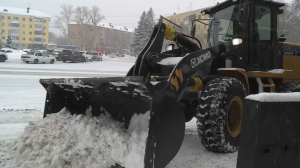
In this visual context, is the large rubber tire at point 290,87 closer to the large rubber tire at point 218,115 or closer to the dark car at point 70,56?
the large rubber tire at point 218,115

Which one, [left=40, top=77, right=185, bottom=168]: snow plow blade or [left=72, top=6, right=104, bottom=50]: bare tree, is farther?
[left=72, top=6, right=104, bottom=50]: bare tree

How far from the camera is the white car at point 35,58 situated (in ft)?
105

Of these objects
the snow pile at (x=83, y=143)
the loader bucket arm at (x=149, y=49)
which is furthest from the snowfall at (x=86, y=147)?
the loader bucket arm at (x=149, y=49)

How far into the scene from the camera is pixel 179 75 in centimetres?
386

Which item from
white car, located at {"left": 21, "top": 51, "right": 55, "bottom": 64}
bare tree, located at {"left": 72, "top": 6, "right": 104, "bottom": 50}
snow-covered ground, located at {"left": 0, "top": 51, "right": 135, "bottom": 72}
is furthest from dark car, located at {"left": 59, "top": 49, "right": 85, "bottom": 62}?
bare tree, located at {"left": 72, "top": 6, "right": 104, "bottom": 50}

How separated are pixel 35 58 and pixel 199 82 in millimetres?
31525

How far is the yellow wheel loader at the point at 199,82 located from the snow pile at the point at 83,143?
185mm

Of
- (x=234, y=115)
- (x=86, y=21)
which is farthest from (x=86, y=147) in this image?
(x=86, y=21)

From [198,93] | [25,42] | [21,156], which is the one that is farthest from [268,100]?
[25,42]

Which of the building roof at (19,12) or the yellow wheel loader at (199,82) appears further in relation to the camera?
the building roof at (19,12)

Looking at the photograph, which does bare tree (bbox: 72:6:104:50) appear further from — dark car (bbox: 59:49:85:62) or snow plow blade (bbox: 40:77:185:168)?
snow plow blade (bbox: 40:77:185:168)

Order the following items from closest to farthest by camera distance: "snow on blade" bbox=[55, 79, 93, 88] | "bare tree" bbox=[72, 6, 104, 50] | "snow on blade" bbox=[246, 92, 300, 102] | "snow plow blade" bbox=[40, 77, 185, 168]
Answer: "snow on blade" bbox=[246, 92, 300, 102], "snow plow blade" bbox=[40, 77, 185, 168], "snow on blade" bbox=[55, 79, 93, 88], "bare tree" bbox=[72, 6, 104, 50]

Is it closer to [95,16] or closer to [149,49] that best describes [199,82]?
[149,49]

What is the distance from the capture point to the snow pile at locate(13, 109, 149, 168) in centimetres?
349
